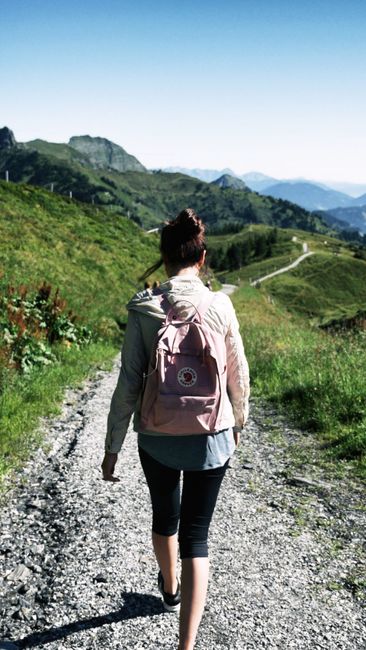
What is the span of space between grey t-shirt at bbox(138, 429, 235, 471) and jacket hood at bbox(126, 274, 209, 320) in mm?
768

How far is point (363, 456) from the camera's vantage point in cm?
784

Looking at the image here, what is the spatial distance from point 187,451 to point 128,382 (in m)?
0.57

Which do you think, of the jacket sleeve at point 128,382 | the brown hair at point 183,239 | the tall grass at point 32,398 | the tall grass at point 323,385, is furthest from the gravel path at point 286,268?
the jacket sleeve at point 128,382

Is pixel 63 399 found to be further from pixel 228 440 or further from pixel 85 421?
pixel 228 440

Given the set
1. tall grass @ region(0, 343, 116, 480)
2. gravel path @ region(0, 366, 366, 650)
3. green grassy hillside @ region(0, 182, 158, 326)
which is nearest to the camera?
gravel path @ region(0, 366, 366, 650)

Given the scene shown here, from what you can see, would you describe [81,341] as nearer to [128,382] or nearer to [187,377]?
[128,382]

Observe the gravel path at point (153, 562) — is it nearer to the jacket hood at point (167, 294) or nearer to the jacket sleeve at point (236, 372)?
the jacket sleeve at point (236, 372)

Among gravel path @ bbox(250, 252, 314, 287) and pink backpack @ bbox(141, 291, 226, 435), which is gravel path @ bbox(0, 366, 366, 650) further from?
gravel path @ bbox(250, 252, 314, 287)

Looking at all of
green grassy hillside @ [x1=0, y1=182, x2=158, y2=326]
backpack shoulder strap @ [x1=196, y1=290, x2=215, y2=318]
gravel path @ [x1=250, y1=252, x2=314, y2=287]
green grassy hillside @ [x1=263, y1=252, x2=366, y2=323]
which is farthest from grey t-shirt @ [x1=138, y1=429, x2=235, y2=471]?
gravel path @ [x1=250, y1=252, x2=314, y2=287]

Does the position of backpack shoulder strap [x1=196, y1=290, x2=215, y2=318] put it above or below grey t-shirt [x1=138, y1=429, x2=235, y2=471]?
above

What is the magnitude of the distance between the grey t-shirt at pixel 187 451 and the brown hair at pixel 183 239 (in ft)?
3.58

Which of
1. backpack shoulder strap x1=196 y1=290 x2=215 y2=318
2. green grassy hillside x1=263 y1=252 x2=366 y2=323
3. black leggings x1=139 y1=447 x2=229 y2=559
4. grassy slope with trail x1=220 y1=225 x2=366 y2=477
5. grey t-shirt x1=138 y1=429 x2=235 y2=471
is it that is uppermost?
backpack shoulder strap x1=196 y1=290 x2=215 y2=318

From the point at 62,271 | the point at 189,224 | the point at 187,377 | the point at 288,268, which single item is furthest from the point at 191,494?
the point at 288,268

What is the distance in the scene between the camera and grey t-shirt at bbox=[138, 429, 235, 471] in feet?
10.9
